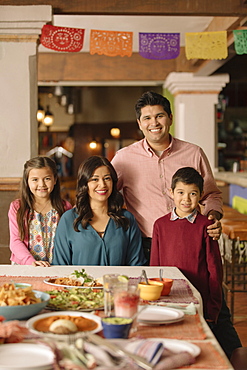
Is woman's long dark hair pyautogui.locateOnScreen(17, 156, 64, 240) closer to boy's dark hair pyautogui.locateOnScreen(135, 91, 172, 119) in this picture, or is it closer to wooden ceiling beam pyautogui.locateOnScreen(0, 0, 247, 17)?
boy's dark hair pyautogui.locateOnScreen(135, 91, 172, 119)

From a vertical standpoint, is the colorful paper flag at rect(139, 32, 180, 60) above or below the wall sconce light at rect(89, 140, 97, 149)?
above

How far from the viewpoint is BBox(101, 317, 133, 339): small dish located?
1331mm

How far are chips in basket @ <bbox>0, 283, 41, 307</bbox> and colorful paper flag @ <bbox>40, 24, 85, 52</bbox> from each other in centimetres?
342

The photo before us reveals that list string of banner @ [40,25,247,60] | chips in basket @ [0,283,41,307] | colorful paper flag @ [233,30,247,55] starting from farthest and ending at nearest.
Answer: string of banner @ [40,25,247,60] → colorful paper flag @ [233,30,247,55] → chips in basket @ [0,283,41,307]

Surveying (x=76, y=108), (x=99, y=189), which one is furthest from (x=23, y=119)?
(x=76, y=108)

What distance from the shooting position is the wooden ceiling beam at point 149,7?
417 cm

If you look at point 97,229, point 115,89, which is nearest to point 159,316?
point 97,229

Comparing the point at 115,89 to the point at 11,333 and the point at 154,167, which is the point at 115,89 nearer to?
the point at 154,167

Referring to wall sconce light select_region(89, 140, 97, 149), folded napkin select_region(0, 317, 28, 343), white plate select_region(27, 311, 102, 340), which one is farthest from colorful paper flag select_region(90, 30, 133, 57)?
wall sconce light select_region(89, 140, 97, 149)

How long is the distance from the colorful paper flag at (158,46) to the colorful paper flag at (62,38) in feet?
2.19

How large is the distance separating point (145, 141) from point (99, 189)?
1.76ft

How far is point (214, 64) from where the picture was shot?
6.21m

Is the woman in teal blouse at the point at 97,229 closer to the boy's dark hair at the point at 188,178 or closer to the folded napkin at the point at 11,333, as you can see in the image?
the boy's dark hair at the point at 188,178

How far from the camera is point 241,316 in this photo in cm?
428
